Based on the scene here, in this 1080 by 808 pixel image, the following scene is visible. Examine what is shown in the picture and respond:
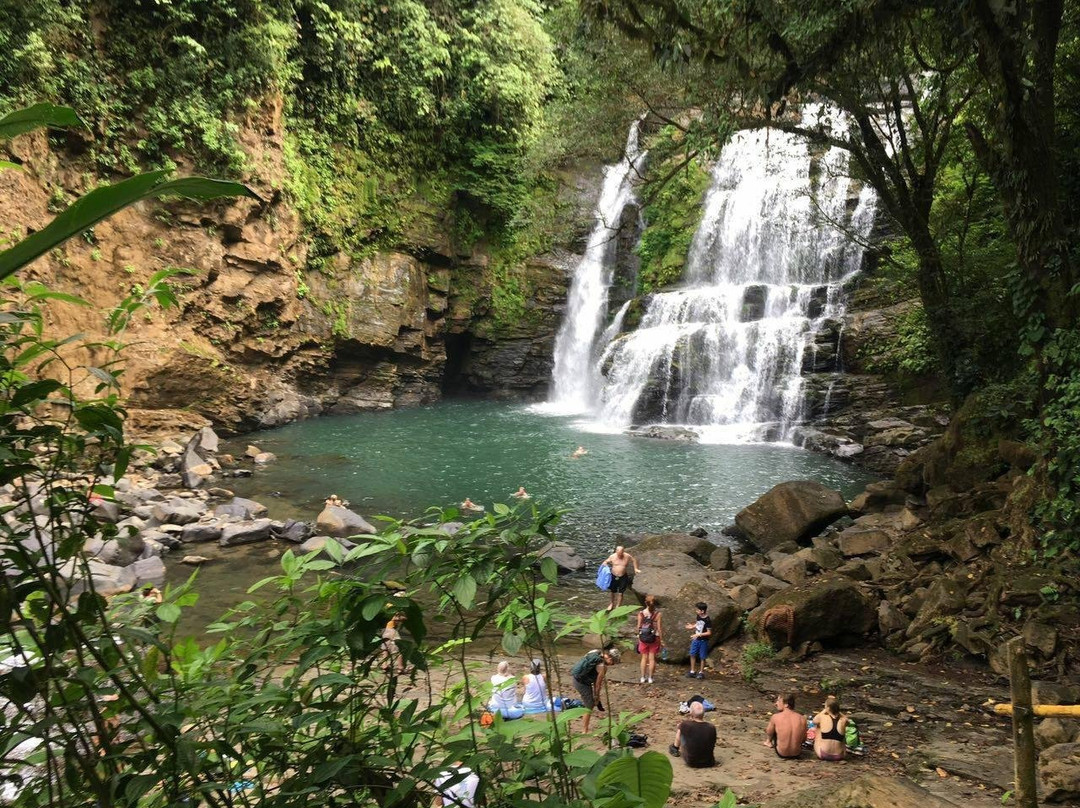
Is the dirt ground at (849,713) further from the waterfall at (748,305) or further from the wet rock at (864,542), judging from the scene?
the waterfall at (748,305)

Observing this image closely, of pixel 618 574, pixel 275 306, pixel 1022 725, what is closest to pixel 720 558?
pixel 618 574

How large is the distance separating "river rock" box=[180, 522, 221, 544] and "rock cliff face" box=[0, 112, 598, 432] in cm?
299

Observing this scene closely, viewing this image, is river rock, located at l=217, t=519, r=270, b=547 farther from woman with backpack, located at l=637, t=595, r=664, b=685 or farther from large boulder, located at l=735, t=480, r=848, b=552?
large boulder, located at l=735, t=480, r=848, b=552

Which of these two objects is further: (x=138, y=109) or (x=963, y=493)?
(x=138, y=109)

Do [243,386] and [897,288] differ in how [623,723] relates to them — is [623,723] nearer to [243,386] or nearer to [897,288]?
[897,288]

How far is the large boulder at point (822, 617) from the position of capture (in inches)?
297

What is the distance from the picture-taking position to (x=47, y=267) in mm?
14180

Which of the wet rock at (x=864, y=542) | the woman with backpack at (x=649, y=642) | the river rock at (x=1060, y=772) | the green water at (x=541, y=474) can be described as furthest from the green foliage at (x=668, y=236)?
the river rock at (x=1060, y=772)

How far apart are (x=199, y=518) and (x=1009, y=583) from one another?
11.9 metres

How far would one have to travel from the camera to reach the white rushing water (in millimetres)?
18906

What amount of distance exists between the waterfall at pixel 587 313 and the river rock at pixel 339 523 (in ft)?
43.6

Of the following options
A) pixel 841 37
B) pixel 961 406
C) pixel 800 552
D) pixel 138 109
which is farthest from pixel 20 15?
pixel 961 406

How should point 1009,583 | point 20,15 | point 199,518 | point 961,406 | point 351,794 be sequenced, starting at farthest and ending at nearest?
1. point 20,15
2. point 199,518
3. point 961,406
4. point 1009,583
5. point 351,794

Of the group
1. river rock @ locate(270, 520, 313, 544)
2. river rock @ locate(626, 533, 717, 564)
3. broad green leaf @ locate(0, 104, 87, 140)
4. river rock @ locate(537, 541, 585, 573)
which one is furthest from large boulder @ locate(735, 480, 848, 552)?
broad green leaf @ locate(0, 104, 87, 140)
